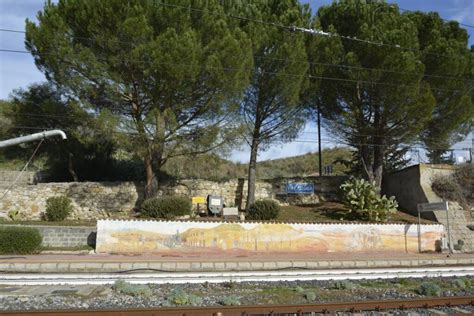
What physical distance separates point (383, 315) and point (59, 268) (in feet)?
33.8

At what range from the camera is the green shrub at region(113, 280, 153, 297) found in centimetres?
1070

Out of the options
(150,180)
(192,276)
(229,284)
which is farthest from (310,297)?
(150,180)

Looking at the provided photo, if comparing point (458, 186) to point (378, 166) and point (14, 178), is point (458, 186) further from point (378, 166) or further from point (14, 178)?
point (14, 178)

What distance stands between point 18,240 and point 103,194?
8.05 meters

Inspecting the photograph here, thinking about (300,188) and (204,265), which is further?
(300,188)

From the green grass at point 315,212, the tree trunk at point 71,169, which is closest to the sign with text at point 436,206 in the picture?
the green grass at point 315,212

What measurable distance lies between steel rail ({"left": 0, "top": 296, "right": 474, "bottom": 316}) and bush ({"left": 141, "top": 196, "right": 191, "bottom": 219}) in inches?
521

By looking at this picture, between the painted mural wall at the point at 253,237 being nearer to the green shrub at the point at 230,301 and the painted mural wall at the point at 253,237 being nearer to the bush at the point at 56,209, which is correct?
the bush at the point at 56,209

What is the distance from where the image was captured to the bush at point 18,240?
56.4 feet

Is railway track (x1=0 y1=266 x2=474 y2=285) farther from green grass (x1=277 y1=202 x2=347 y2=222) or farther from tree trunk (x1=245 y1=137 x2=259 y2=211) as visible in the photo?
tree trunk (x1=245 y1=137 x2=259 y2=211)

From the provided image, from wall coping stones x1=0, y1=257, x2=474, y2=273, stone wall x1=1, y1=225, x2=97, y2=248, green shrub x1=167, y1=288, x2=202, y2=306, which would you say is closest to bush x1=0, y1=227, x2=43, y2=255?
stone wall x1=1, y1=225, x2=97, y2=248

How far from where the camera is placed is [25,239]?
1741 centimetres

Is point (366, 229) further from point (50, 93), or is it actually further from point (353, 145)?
point (50, 93)

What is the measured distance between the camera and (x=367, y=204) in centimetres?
2525
